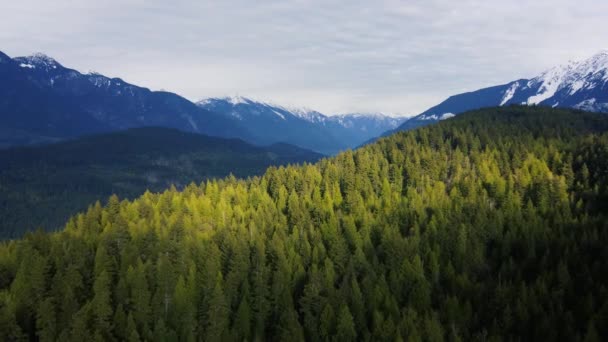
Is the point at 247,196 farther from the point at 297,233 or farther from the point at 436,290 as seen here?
the point at 436,290

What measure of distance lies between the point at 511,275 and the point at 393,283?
78.2 feet

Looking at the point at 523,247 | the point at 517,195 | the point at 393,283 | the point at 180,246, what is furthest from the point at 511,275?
the point at 180,246

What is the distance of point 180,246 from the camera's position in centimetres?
10912

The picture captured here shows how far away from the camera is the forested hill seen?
79.1m

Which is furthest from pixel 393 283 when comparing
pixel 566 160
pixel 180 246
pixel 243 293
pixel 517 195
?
pixel 566 160

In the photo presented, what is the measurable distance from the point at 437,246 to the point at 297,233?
1304 inches

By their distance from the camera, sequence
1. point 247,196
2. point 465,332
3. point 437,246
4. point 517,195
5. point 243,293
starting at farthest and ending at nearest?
point 247,196 → point 517,195 → point 437,246 → point 243,293 → point 465,332

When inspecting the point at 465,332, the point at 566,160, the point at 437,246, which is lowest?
the point at 465,332

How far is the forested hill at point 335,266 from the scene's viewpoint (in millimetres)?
79125

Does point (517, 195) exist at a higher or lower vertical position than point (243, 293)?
higher

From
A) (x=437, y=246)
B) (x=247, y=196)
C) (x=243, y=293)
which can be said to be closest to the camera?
(x=243, y=293)

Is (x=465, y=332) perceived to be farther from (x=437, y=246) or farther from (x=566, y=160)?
(x=566, y=160)

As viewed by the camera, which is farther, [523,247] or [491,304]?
[523,247]

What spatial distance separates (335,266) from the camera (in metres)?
106
